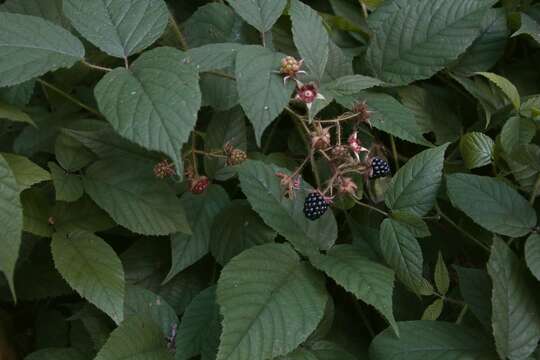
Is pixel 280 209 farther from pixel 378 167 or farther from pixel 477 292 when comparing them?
pixel 477 292

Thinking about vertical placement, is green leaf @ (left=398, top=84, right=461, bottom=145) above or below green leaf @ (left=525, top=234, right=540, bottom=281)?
above

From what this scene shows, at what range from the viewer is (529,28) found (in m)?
1.30

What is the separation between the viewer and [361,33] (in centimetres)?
140

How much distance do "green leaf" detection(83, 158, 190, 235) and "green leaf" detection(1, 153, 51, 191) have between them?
87 mm

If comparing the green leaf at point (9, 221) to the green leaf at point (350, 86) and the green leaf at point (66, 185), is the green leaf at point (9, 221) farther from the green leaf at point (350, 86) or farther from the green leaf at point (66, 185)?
the green leaf at point (350, 86)

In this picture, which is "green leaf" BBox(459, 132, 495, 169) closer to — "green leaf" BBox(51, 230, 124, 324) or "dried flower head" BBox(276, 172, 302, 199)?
"dried flower head" BBox(276, 172, 302, 199)

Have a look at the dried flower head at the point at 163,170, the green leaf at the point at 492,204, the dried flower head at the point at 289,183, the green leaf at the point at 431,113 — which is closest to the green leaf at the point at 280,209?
the dried flower head at the point at 289,183

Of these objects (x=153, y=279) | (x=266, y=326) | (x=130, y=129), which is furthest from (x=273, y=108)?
(x=153, y=279)

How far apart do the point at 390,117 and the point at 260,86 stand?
0.95 feet

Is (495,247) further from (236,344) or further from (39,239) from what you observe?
(39,239)

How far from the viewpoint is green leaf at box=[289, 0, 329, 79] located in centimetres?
108

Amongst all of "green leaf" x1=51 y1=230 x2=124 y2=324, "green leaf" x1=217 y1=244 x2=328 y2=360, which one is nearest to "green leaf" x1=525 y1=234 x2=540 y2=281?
"green leaf" x1=217 y1=244 x2=328 y2=360

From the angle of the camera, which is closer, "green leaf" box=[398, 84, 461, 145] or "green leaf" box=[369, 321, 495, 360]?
"green leaf" box=[369, 321, 495, 360]

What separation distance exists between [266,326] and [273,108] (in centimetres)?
32
